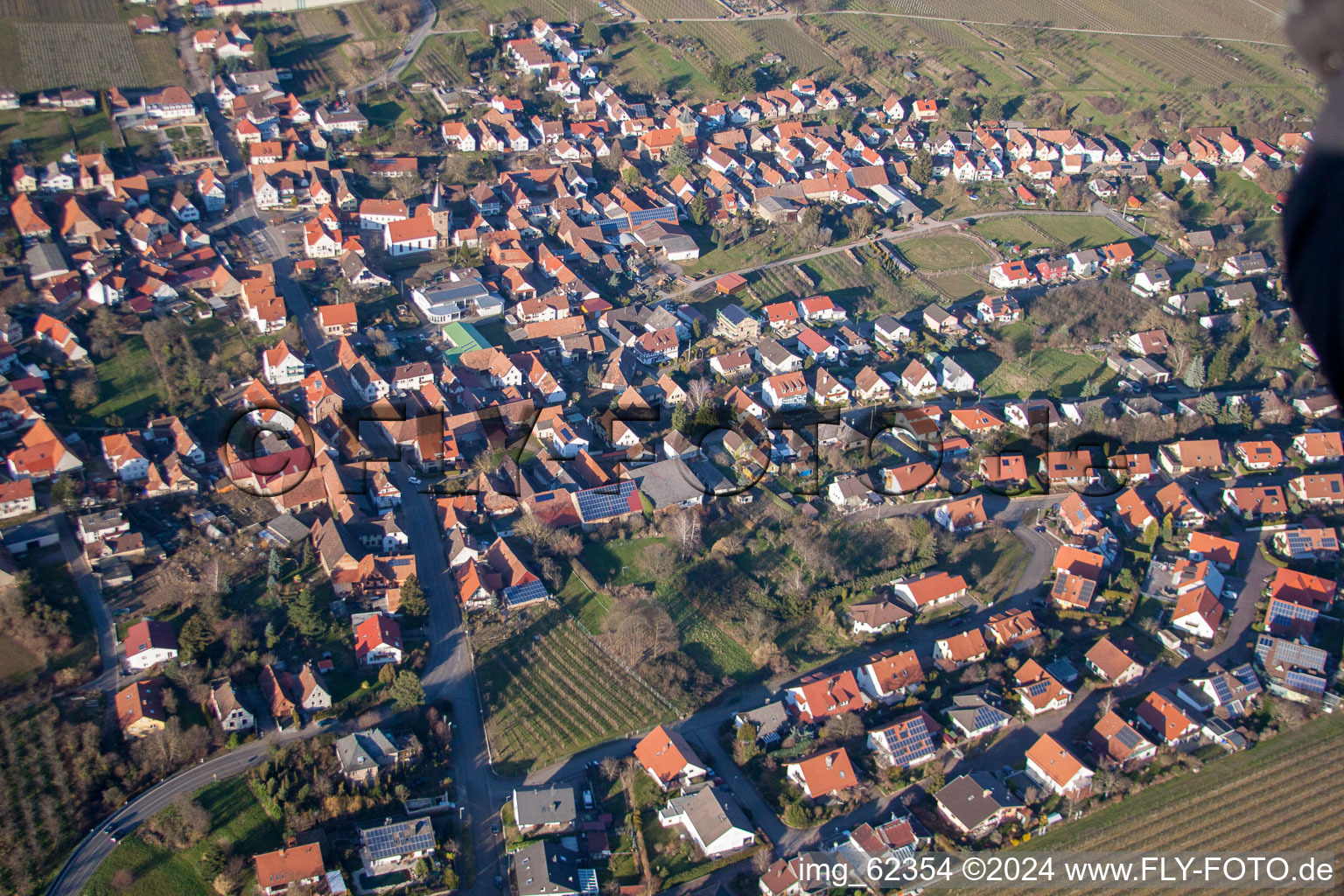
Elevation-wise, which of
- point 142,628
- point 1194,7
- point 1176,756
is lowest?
point 1176,756

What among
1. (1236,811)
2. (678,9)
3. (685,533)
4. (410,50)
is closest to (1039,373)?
(685,533)

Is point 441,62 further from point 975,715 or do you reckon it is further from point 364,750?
point 975,715

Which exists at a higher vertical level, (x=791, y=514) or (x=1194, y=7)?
(x=1194, y=7)

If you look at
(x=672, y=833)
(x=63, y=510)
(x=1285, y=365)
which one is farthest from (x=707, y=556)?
(x=1285, y=365)

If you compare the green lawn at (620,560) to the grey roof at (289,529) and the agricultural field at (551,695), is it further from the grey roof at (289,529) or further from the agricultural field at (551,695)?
the grey roof at (289,529)

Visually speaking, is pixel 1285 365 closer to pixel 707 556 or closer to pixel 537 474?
pixel 707 556

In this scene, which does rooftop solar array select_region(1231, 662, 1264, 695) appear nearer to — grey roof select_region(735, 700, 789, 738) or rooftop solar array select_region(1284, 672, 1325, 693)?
rooftop solar array select_region(1284, 672, 1325, 693)

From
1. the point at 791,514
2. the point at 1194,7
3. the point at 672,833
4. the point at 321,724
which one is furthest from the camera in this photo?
the point at 1194,7

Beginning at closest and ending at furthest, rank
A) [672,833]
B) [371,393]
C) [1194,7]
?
1. [672,833]
2. [371,393]
3. [1194,7]
